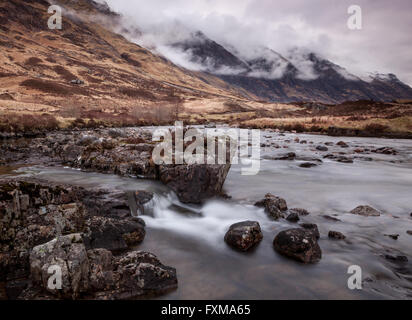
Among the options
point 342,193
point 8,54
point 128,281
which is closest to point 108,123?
point 342,193

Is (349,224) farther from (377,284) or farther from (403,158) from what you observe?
(403,158)

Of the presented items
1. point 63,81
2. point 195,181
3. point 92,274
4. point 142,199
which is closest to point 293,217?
point 195,181

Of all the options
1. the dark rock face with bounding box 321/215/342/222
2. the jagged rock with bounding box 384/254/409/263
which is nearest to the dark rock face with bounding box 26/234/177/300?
the jagged rock with bounding box 384/254/409/263

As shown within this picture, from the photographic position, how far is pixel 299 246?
6.35m

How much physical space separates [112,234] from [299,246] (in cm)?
478

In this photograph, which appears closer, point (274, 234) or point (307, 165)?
point (274, 234)

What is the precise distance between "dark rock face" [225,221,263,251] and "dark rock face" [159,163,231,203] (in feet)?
10.1

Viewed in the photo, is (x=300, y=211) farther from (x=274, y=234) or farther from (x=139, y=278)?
(x=139, y=278)

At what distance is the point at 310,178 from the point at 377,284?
10339 millimetres

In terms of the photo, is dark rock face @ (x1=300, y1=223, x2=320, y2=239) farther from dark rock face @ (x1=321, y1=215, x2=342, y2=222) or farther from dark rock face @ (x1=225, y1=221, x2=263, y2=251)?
dark rock face @ (x1=225, y1=221, x2=263, y2=251)

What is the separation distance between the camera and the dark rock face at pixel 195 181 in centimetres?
1020

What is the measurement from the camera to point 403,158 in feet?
72.5

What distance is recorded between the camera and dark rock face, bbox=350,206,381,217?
9.43m

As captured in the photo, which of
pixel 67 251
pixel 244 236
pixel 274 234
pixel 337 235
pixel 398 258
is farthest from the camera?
pixel 274 234
